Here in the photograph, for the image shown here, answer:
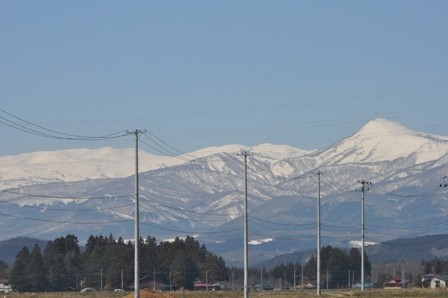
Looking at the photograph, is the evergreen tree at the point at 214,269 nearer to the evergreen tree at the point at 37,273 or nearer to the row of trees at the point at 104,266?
the row of trees at the point at 104,266

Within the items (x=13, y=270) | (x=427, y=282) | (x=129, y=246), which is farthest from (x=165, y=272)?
(x=427, y=282)

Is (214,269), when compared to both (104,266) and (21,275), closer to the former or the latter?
(104,266)

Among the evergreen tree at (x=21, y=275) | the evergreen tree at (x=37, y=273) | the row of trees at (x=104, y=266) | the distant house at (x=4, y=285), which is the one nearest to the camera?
the distant house at (x=4, y=285)

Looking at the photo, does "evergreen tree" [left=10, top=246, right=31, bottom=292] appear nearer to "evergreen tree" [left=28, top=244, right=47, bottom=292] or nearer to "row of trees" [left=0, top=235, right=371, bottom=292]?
"row of trees" [left=0, top=235, right=371, bottom=292]

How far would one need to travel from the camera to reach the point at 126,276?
160 metres

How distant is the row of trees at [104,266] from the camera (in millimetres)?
160875

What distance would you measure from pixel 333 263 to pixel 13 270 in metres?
48.5

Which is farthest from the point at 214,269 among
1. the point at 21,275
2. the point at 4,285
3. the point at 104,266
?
the point at 4,285

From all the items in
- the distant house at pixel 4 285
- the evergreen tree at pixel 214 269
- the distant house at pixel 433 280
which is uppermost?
the evergreen tree at pixel 214 269

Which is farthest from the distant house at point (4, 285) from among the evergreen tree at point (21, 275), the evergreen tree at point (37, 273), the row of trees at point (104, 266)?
the evergreen tree at point (37, 273)

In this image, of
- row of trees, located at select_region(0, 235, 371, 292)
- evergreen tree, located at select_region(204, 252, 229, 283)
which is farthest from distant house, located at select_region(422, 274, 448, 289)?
evergreen tree, located at select_region(204, 252, 229, 283)

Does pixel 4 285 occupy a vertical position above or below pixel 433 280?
below

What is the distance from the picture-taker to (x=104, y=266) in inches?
6580

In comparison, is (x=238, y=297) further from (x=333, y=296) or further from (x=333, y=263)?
(x=333, y=263)
